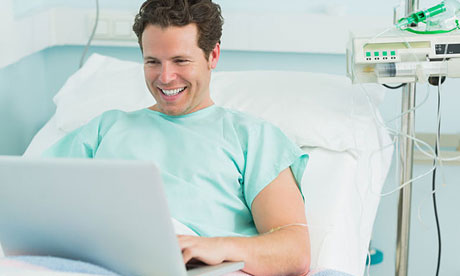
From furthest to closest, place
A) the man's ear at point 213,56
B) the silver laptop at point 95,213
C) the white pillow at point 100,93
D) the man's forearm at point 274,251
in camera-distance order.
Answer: the white pillow at point 100,93
the man's ear at point 213,56
the man's forearm at point 274,251
the silver laptop at point 95,213

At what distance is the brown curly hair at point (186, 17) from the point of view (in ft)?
5.10

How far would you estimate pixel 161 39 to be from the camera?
5.09ft

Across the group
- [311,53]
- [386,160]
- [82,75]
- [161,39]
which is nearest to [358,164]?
[386,160]

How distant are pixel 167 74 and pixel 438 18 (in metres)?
0.71

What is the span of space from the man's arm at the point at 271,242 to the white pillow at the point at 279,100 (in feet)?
1.53

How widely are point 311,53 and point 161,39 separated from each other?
0.92 meters

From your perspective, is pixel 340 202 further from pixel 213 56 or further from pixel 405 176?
pixel 213 56

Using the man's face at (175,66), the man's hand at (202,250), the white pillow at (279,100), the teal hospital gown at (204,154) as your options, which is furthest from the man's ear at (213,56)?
the man's hand at (202,250)

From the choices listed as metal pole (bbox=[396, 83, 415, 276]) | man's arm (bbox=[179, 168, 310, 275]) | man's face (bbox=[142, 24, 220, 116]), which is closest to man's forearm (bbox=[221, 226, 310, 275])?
man's arm (bbox=[179, 168, 310, 275])

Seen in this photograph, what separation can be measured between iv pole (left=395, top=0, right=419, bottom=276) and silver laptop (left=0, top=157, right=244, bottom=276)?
838mm

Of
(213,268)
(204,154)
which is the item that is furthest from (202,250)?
(204,154)

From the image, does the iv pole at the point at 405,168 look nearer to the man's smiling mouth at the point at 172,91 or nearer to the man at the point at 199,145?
the man at the point at 199,145

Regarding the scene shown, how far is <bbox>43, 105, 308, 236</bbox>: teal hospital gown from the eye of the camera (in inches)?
60.5

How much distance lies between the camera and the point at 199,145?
1.61 meters
